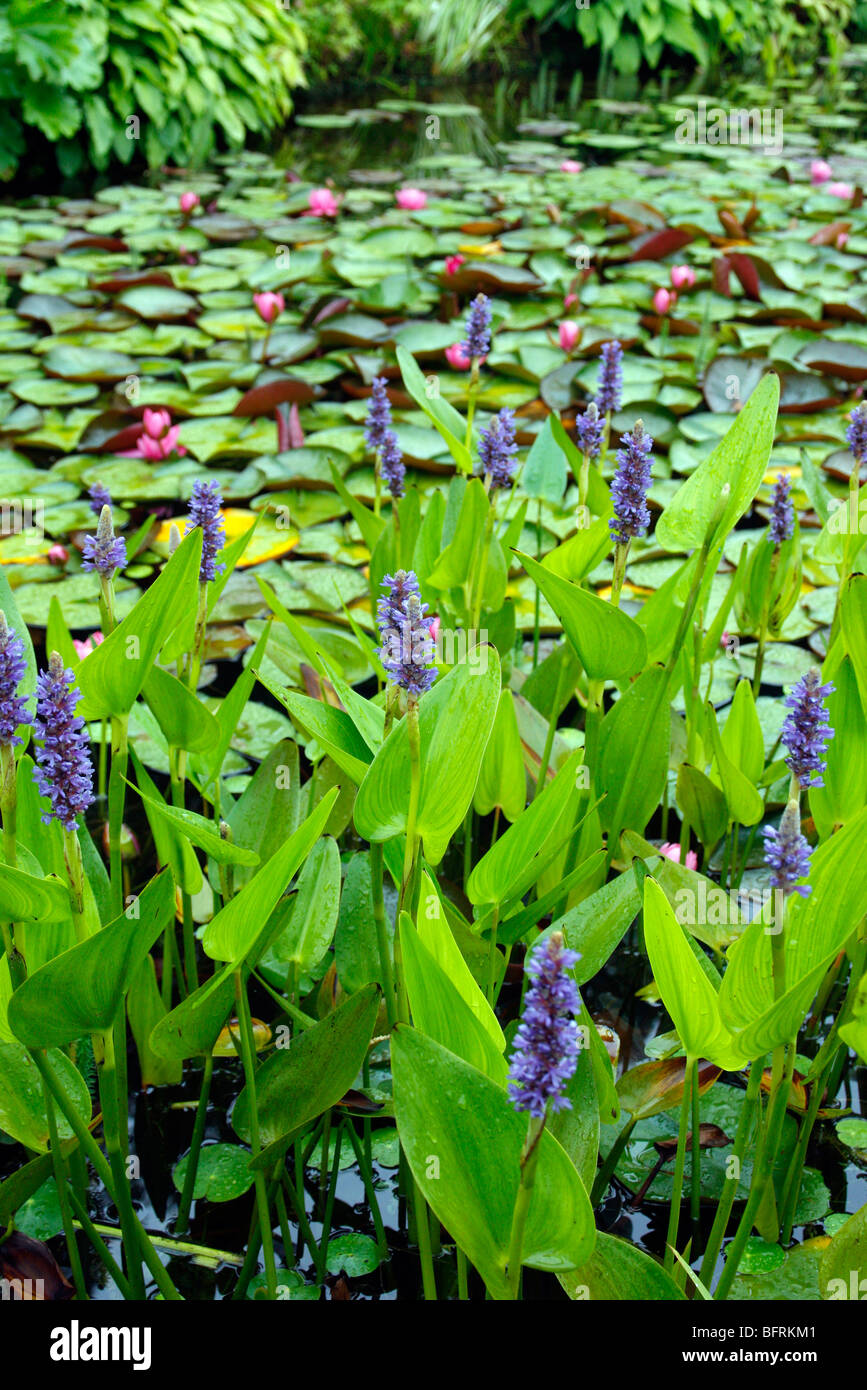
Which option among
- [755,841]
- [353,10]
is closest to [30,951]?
[755,841]

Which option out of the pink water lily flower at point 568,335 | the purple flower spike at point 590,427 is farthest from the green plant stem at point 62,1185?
the pink water lily flower at point 568,335

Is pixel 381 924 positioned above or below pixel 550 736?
below

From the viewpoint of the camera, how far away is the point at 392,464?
1708mm

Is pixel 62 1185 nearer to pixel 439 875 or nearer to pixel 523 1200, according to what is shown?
pixel 523 1200

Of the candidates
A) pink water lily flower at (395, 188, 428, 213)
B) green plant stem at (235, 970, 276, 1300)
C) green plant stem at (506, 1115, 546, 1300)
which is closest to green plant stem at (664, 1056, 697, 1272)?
green plant stem at (506, 1115, 546, 1300)

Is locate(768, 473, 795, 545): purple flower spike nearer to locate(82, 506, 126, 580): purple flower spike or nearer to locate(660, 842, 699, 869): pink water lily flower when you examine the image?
locate(660, 842, 699, 869): pink water lily flower

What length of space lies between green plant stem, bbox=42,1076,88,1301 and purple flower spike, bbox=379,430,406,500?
0.97 meters

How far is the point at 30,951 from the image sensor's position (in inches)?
41.3

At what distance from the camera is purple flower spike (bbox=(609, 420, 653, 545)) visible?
3.94 feet

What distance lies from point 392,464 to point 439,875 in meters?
0.61

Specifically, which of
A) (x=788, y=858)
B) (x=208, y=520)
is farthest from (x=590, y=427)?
(x=788, y=858)

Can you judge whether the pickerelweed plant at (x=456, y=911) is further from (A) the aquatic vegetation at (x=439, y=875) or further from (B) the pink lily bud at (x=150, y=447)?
(B) the pink lily bud at (x=150, y=447)
